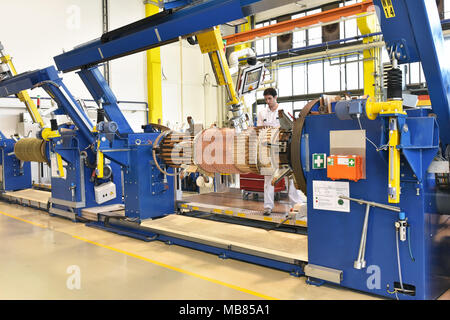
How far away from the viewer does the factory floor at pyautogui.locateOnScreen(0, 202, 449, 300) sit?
3.72m

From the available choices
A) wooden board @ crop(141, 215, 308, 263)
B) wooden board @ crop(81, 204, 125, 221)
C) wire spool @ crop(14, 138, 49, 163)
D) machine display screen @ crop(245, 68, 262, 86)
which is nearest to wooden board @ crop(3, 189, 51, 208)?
wire spool @ crop(14, 138, 49, 163)

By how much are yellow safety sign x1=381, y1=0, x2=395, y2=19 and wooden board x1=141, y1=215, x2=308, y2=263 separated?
2.30 metres

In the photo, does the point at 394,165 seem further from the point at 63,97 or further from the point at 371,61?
the point at 371,61

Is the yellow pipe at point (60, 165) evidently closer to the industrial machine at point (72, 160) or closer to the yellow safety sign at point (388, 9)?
the industrial machine at point (72, 160)

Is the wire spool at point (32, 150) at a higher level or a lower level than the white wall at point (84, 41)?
lower

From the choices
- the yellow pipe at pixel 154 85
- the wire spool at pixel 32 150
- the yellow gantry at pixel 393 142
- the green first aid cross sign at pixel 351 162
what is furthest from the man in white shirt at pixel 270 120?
the yellow pipe at pixel 154 85

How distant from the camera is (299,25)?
9.61 metres

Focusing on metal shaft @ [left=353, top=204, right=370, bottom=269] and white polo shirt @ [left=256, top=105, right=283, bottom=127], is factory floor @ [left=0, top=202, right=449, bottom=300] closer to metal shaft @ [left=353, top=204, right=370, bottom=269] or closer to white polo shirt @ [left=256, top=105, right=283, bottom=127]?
metal shaft @ [left=353, top=204, right=370, bottom=269]

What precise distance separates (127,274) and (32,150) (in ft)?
16.6

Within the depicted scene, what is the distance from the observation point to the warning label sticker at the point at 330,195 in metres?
3.56

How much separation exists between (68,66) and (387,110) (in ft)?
16.9

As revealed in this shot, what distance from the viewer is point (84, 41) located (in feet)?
48.0

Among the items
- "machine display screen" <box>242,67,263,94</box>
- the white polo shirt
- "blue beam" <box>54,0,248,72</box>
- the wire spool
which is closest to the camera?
"blue beam" <box>54,0,248,72</box>

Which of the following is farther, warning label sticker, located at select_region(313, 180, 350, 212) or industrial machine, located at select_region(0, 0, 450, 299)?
warning label sticker, located at select_region(313, 180, 350, 212)
